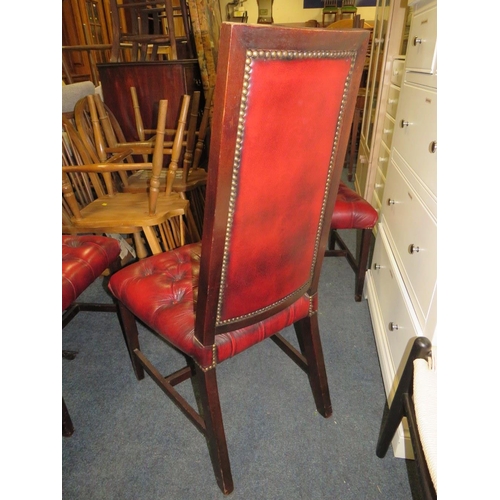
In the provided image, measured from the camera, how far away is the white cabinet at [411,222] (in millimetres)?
993

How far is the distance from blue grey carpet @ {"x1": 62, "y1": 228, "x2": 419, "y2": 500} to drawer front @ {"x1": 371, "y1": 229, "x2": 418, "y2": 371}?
18 centimetres

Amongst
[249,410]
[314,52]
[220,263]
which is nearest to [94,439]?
[249,410]

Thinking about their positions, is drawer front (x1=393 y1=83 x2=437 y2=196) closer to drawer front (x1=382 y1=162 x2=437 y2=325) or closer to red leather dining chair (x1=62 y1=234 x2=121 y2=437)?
drawer front (x1=382 y1=162 x2=437 y2=325)

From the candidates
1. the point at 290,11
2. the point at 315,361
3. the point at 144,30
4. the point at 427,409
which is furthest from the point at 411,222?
the point at 290,11

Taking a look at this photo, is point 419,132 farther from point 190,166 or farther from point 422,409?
point 190,166

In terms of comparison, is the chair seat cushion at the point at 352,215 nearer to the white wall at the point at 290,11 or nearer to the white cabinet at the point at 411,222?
the white cabinet at the point at 411,222

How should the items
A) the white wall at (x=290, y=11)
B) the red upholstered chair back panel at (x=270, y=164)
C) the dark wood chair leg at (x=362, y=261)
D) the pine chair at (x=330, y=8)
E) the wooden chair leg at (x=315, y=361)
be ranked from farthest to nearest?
the white wall at (x=290, y=11), the pine chair at (x=330, y=8), the dark wood chair leg at (x=362, y=261), the wooden chair leg at (x=315, y=361), the red upholstered chair back panel at (x=270, y=164)

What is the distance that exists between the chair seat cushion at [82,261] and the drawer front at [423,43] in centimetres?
123

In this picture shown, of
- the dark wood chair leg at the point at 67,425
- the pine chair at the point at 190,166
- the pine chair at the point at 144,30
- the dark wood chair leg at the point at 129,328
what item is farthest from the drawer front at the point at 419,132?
the pine chair at the point at 144,30

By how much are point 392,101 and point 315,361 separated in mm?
1511

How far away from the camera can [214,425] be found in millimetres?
925

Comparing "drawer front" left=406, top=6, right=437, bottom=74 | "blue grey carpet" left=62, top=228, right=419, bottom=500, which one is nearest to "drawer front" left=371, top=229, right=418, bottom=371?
"blue grey carpet" left=62, top=228, right=419, bottom=500

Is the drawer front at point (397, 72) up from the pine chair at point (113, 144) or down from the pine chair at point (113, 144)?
up

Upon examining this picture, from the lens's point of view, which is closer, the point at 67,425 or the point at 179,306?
the point at 179,306
